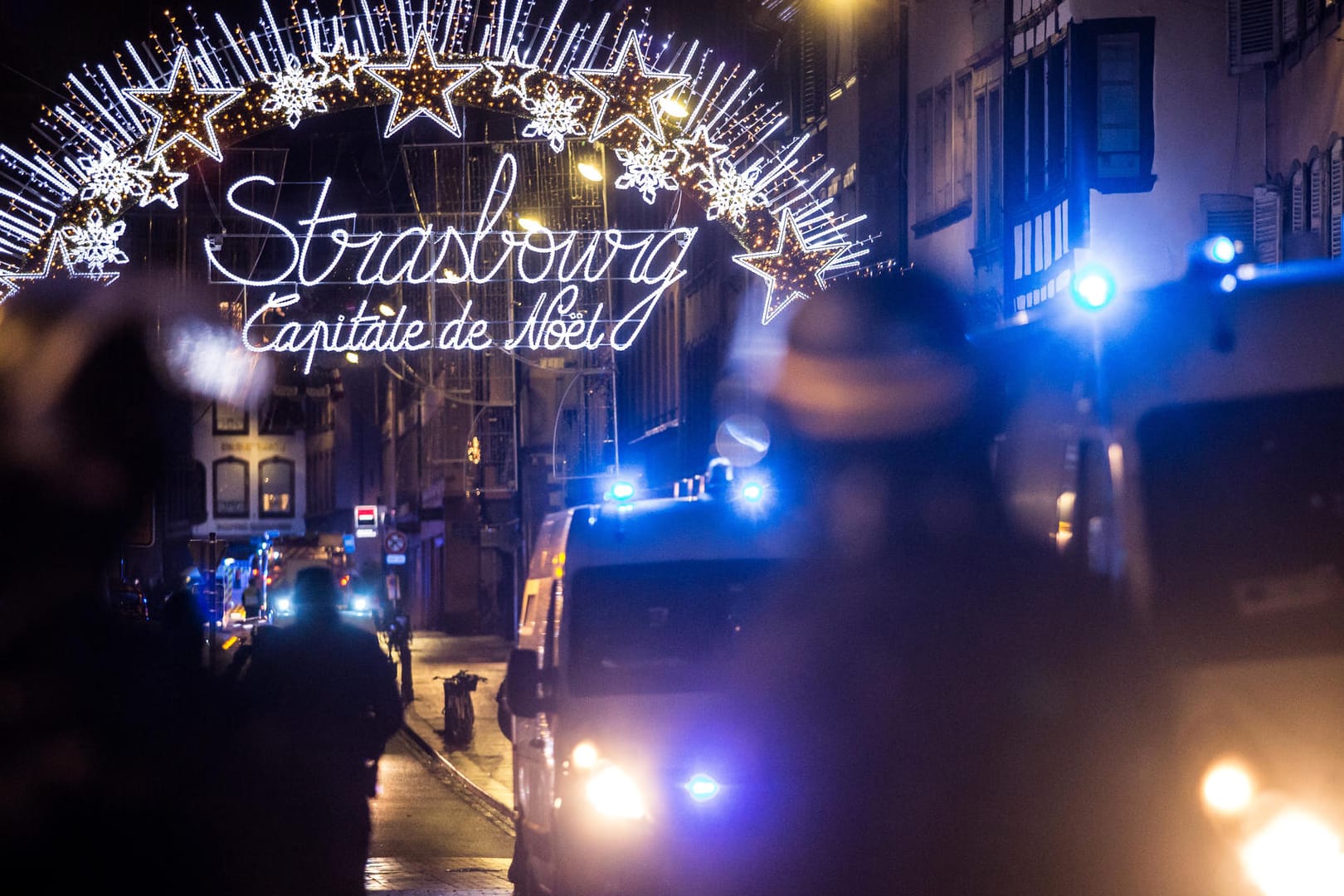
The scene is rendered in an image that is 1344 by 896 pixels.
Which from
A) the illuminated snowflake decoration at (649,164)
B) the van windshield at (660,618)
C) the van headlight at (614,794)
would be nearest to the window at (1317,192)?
the illuminated snowflake decoration at (649,164)

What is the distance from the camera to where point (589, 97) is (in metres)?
17.6

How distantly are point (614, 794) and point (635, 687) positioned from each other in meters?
1.04

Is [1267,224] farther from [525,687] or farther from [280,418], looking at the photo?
[280,418]

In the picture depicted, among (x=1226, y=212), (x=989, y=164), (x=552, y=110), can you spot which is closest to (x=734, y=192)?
(x=552, y=110)

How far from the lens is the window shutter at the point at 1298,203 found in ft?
52.7

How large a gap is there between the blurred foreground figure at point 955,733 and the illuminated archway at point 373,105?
17.2 ft

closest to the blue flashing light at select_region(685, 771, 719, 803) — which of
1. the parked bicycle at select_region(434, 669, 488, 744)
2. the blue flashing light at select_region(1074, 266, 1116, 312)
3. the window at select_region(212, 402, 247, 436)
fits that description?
the blue flashing light at select_region(1074, 266, 1116, 312)

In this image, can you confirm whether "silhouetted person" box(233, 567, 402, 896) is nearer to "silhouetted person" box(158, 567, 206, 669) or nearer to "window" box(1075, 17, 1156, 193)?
"silhouetted person" box(158, 567, 206, 669)

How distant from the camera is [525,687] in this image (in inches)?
360

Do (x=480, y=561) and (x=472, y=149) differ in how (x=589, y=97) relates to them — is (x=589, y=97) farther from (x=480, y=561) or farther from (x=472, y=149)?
(x=480, y=561)

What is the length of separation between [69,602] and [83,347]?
1865 millimetres

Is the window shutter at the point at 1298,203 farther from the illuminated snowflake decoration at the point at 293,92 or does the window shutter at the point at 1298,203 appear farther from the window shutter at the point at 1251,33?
the illuminated snowflake decoration at the point at 293,92

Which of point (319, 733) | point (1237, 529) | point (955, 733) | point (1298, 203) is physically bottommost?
point (319, 733)

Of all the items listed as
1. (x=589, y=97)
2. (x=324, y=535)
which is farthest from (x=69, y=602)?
(x=324, y=535)
